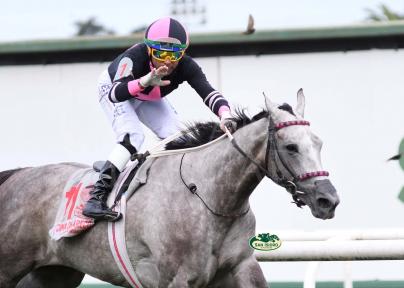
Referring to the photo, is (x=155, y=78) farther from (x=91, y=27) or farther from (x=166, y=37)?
(x=91, y=27)

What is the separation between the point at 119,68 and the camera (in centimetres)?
568

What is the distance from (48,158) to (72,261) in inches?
152

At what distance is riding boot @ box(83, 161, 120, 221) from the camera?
5.57m

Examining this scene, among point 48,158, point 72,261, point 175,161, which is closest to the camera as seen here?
point 175,161

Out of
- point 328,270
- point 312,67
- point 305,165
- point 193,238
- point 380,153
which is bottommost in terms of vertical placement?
point 328,270

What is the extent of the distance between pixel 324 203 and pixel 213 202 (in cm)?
74

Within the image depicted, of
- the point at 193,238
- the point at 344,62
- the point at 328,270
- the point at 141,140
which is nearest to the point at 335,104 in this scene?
the point at 344,62

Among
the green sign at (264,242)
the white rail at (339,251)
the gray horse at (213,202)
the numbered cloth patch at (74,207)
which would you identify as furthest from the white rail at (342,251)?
the numbered cloth patch at (74,207)

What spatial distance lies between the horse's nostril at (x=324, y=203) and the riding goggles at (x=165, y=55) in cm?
135

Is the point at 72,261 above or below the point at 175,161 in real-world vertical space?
below

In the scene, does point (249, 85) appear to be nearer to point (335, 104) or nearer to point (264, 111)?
point (335, 104)

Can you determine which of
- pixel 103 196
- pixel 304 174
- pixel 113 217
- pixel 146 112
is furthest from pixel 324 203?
pixel 146 112

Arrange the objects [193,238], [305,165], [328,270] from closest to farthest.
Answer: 1. [305,165]
2. [193,238]
3. [328,270]

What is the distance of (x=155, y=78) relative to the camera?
17.4 feet
